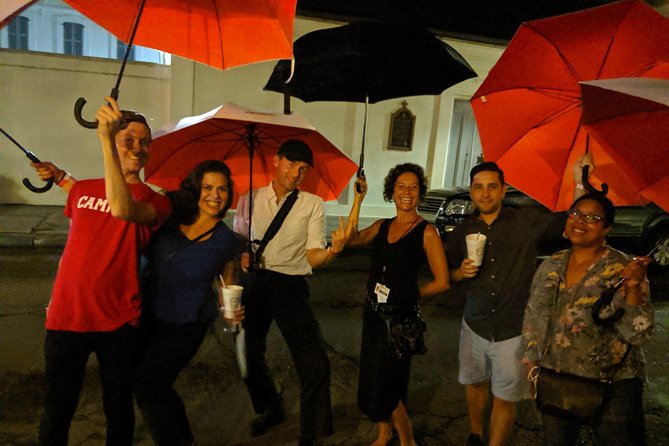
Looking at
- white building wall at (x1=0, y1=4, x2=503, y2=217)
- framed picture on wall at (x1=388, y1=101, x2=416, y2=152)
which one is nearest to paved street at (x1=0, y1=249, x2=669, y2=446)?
white building wall at (x1=0, y1=4, x2=503, y2=217)

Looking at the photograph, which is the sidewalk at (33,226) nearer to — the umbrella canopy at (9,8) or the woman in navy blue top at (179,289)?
the woman in navy blue top at (179,289)

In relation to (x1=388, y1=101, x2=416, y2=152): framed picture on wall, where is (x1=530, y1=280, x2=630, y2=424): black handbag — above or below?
below

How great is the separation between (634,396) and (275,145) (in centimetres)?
254

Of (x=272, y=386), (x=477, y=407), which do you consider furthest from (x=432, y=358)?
(x=272, y=386)

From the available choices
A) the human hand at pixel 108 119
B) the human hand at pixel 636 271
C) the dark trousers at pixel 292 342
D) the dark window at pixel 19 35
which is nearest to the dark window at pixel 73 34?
the dark window at pixel 19 35

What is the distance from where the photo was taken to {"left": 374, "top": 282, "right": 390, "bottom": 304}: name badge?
108 inches

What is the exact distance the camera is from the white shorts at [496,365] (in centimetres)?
269

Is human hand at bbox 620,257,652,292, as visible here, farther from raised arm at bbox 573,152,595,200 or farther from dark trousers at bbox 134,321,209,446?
dark trousers at bbox 134,321,209,446

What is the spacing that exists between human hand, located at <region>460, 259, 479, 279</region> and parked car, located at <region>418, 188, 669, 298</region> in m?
4.39

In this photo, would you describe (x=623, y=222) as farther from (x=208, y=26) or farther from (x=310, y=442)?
(x=208, y=26)

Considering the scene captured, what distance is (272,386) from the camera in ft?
10.7

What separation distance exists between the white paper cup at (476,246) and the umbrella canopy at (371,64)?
1.40 meters

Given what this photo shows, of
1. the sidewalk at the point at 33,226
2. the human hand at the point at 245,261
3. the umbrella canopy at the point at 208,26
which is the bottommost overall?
the sidewalk at the point at 33,226

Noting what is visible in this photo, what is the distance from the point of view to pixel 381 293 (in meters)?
2.77
